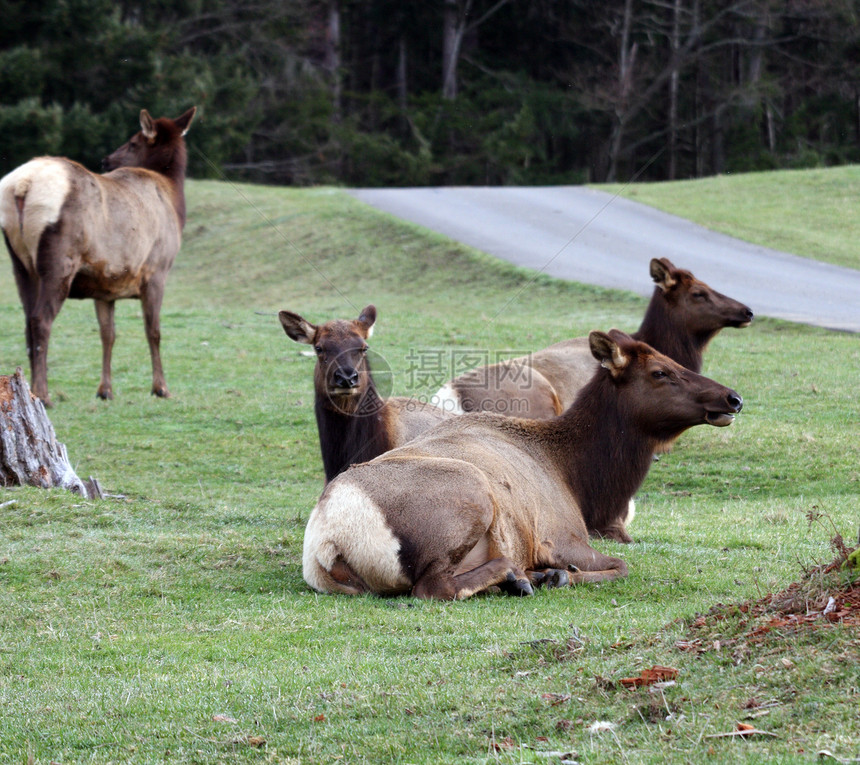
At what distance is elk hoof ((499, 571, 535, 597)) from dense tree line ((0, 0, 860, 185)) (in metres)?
34.6

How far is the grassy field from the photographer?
425 centimetres

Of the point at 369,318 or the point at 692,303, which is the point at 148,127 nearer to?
the point at 369,318

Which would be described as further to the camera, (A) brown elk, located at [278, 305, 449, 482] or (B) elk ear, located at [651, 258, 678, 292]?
(B) elk ear, located at [651, 258, 678, 292]

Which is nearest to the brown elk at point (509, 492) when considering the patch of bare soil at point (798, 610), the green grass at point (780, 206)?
the patch of bare soil at point (798, 610)

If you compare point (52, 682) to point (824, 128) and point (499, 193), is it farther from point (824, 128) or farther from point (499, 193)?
point (824, 128)

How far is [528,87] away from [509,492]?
40.9m

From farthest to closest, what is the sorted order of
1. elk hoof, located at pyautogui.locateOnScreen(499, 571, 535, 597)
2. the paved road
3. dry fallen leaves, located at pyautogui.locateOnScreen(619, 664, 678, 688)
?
the paved road → elk hoof, located at pyautogui.locateOnScreen(499, 571, 535, 597) → dry fallen leaves, located at pyautogui.locateOnScreen(619, 664, 678, 688)

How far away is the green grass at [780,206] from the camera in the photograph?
25.9m

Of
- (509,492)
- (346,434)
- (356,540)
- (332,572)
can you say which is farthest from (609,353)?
(332,572)

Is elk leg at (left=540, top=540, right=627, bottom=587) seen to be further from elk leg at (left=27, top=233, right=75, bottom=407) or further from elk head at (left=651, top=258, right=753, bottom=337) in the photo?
elk leg at (left=27, top=233, right=75, bottom=407)

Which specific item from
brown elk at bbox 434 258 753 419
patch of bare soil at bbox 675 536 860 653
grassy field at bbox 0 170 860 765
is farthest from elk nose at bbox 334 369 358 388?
patch of bare soil at bbox 675 536 860 653

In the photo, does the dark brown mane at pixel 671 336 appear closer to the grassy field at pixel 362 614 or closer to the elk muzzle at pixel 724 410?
the grassy field at pixel 362 614

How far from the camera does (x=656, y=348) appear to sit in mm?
11914

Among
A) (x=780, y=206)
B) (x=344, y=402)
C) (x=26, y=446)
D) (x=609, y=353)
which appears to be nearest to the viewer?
(x=609, y=353)
